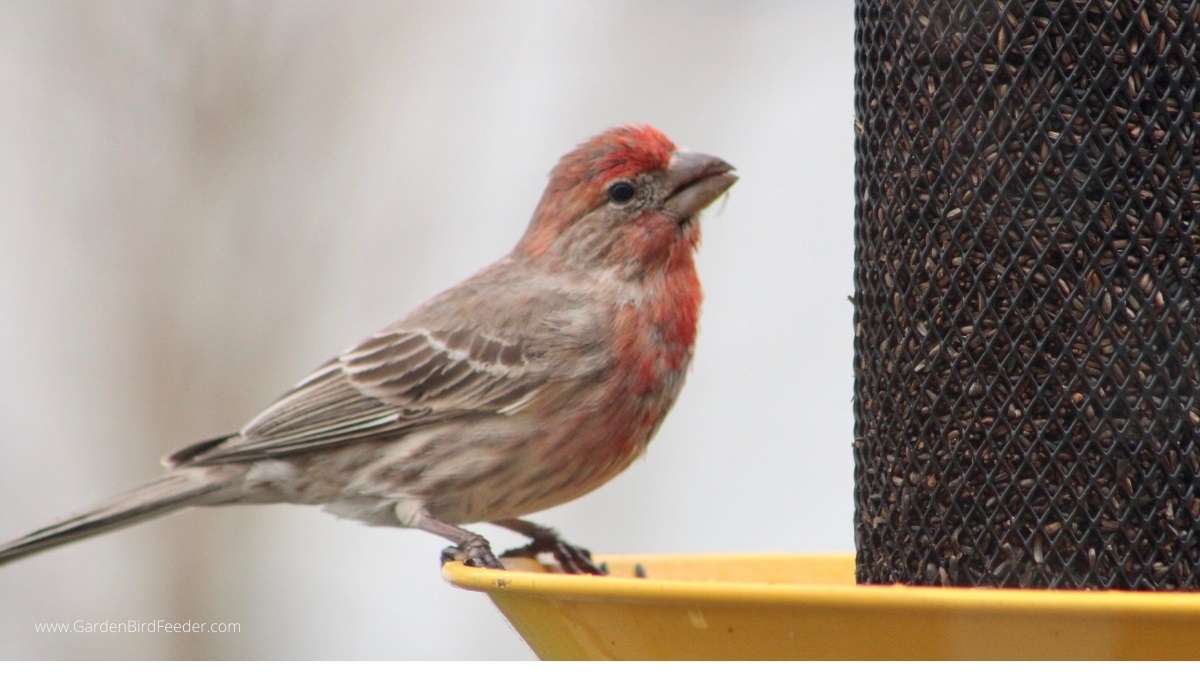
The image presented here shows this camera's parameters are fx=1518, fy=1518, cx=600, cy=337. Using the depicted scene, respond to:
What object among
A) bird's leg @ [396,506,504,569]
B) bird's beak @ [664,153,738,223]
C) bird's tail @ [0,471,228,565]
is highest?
bird's beak @ [664,153,738,223]

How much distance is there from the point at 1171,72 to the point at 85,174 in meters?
7.82

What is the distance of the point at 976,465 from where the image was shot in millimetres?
4031

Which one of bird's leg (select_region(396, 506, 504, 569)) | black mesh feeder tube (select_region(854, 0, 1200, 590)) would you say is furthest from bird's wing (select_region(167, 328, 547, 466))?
black mesh feeder tube (select_region(854, 0, 1200, 590))

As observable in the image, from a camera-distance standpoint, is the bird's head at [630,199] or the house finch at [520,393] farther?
the bird's head at [630,199]

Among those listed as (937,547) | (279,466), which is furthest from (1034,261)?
(279,466)

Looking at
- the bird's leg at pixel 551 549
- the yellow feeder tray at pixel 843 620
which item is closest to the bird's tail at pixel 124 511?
the bird's leg at pixel 551 549

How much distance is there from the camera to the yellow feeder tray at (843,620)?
2.95 m

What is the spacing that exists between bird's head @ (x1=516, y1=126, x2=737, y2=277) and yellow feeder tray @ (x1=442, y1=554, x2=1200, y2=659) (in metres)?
2.65

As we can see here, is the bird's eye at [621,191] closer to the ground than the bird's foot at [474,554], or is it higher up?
higher up

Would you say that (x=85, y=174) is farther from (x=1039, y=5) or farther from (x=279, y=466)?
(x=1039, y=5)

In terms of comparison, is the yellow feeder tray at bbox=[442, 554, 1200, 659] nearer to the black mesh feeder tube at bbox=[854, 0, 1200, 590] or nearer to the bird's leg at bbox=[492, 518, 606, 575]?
the black mesh feeder tube at bbox=[854, 0, 1200, 590]

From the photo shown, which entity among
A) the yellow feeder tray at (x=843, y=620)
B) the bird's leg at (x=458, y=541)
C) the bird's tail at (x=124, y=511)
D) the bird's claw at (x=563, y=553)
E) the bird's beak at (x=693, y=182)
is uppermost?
the bird's beak at (x=693, y=182)

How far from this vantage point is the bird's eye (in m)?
6.32

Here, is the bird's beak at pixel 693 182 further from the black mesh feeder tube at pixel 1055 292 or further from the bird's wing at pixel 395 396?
the black mesh feeder tube at pixel 1055 292
